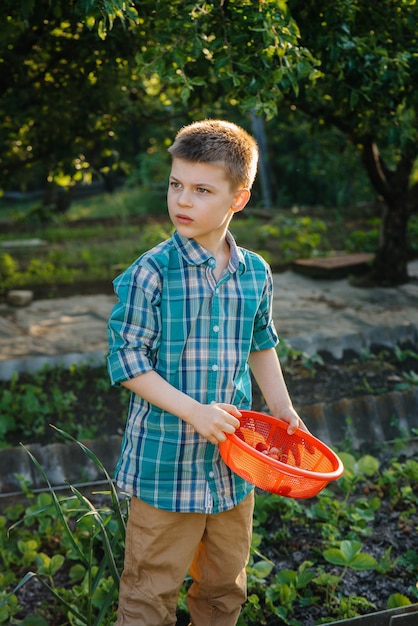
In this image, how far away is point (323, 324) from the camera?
5.02 meters

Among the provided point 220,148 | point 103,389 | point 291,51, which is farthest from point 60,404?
point 220,148

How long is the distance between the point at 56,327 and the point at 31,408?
1433 mm

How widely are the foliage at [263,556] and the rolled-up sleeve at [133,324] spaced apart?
0.94 ft

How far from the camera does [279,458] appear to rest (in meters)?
2.10

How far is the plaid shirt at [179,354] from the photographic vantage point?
1.94 meters

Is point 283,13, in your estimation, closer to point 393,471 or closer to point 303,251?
point 393,471

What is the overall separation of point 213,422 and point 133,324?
12.1 inches

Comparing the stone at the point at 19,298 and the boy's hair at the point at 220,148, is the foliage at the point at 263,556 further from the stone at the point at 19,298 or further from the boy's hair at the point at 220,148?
Result: the stone at the point at 19,298

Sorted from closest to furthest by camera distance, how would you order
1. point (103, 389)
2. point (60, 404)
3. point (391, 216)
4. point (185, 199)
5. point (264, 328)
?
point (185, 199), point (264, 328), point (60, 404), point (103, 389), point (391, 216)

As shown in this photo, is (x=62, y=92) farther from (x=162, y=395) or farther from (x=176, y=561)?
(x=176, y=561)

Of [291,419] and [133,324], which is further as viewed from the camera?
[291,419]

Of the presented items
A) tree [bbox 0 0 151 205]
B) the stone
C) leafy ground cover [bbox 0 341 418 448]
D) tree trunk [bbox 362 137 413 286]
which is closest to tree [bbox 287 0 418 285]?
tree [bbox 0 0 151 205]

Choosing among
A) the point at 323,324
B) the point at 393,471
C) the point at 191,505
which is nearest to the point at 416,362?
→ the point at 323,324

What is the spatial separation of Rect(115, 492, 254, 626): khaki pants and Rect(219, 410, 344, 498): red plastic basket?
0.16 meters
